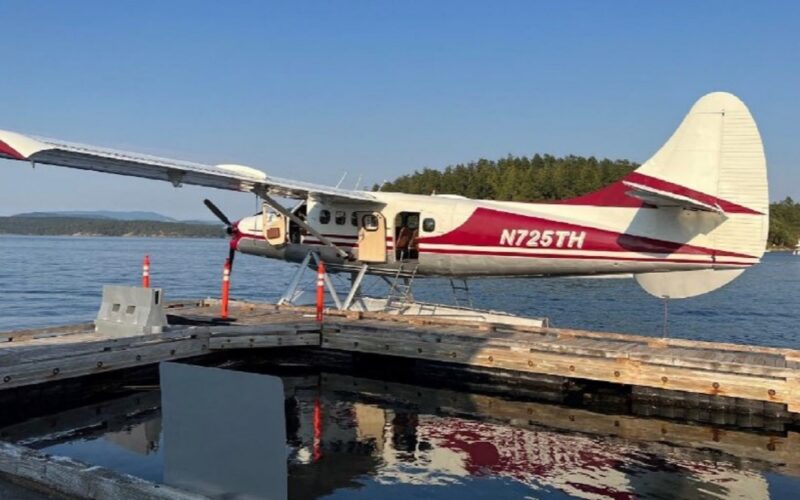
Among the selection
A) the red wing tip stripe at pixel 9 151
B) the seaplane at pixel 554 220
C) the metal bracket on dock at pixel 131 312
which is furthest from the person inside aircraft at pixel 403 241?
the red wing tip stripe at pixel 9 151

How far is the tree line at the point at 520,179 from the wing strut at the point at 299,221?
222ft

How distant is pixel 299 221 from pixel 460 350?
5.71 metres

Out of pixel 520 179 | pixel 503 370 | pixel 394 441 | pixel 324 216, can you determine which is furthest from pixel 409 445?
pixel 520 179

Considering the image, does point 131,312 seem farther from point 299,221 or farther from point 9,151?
point 299,221

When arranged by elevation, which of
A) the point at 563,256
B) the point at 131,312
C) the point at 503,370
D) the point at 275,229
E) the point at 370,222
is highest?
the point at 370,222

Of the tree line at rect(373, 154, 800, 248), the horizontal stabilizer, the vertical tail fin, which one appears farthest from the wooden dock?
the tree line at rect(373, 154, 800, 248)

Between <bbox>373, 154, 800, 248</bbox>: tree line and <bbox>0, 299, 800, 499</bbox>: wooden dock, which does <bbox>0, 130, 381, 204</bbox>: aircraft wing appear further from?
<bbox>373, 154, 800, 248</bbox>: tree line

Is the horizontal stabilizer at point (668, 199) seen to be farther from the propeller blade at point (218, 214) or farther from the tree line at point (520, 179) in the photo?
the tree line at point (520, 179)

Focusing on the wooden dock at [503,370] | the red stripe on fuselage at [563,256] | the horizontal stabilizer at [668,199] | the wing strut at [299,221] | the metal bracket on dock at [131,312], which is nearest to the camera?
the wooden dock at [503,370]

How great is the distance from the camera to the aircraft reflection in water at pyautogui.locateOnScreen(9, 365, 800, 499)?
3.57 m

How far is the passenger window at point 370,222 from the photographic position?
46.9 ft

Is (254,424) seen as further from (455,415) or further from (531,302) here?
(531,302)

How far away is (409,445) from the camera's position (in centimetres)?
724

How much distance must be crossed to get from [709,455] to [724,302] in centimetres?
2450
